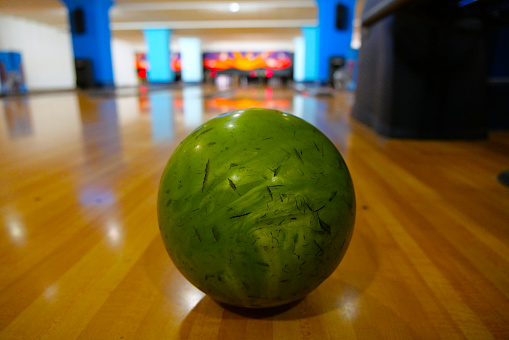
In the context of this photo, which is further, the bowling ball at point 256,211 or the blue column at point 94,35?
the blue column at point 94,35

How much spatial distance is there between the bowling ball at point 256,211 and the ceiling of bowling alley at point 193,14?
11.6 metres

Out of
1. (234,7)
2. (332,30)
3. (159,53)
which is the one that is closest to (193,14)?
(234,7)

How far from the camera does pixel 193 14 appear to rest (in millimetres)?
13359

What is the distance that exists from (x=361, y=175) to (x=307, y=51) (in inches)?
606

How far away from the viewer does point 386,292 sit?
0.94 m

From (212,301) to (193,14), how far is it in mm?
13935

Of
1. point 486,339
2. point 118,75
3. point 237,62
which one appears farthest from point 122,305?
point 237,62

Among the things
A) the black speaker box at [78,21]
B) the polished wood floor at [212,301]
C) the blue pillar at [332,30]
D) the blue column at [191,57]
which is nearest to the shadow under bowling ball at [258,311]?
the polished wood floor at [212,301]

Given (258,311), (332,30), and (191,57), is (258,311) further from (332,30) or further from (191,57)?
(191,57)

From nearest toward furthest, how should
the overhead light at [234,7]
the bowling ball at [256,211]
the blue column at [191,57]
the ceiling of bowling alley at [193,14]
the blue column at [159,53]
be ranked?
1. the bowling ball at [256,211]
2. the overhead light at [234,7]
3. the ceiling of bowling alley at [193,14]
4. the blue column at [159,53]
5. the blue column at [191,57]

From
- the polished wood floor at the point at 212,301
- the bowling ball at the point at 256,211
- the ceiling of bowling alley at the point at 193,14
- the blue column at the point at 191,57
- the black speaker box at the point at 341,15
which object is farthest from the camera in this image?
the blue column at the point at 191,57

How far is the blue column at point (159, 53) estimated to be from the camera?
676 inches

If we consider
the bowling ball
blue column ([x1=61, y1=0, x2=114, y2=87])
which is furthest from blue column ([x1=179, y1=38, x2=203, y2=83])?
the bowling ball

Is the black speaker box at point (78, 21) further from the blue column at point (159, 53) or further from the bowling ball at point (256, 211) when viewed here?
the bowling ball at point (256, 211)
